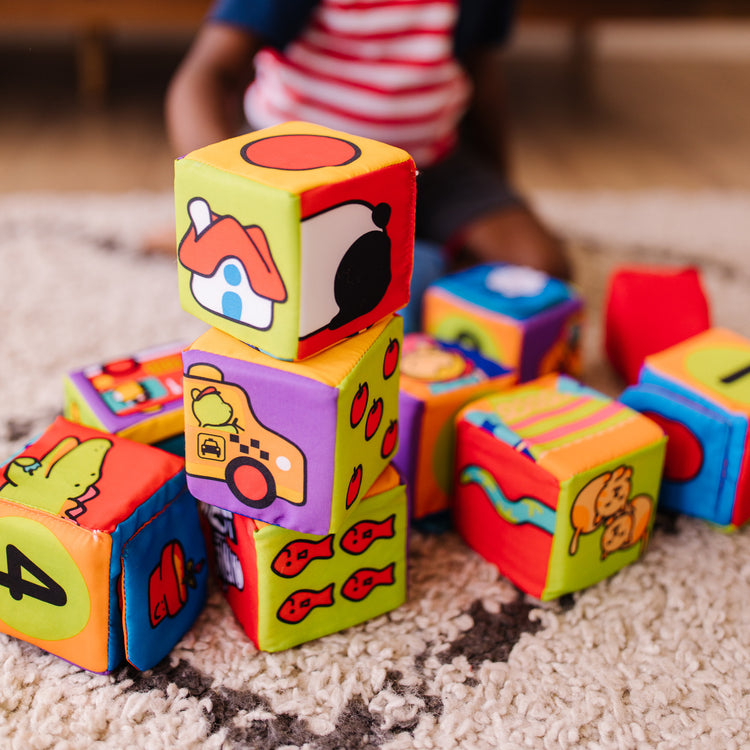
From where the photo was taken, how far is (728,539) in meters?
0.92

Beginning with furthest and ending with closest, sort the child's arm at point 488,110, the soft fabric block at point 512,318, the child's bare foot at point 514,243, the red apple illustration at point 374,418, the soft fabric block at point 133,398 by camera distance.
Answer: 1. the child's arm at point 488,110
2. the child's bare foot at point 514,243
3. the soft fabric block at point 512,318
4. the soft fabric block at point 133,398
5. the red apple illustration at point 374,418

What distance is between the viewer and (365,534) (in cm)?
77

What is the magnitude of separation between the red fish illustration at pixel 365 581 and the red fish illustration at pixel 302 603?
0.06 ft

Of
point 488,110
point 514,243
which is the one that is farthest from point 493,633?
point 488,110

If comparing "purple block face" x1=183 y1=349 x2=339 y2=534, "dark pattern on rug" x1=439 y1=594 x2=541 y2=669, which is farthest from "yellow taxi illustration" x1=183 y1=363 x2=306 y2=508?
"dark pattern on rug" x1=439 y1=594 x2=541 y2=669

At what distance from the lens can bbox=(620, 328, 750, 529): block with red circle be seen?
2.85 feet

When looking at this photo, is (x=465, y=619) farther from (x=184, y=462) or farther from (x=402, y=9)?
(x=402, y=9)

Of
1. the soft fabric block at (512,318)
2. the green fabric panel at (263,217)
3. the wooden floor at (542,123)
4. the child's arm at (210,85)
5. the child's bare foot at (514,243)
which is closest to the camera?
the green fabric panel at (263,217)

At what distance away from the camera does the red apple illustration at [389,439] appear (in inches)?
30.0

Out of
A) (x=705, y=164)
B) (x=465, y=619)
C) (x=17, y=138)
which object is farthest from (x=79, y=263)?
(x=705, y=164)

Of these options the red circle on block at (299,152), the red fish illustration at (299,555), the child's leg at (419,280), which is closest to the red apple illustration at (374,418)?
the red fish illustration at (299,555)

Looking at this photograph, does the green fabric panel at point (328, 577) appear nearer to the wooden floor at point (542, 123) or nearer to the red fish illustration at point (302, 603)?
the red fish illustration at point (302, 603)

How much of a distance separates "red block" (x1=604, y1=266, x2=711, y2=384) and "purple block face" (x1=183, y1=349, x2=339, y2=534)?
2.08 feet

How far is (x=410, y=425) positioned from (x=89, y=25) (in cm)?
184
